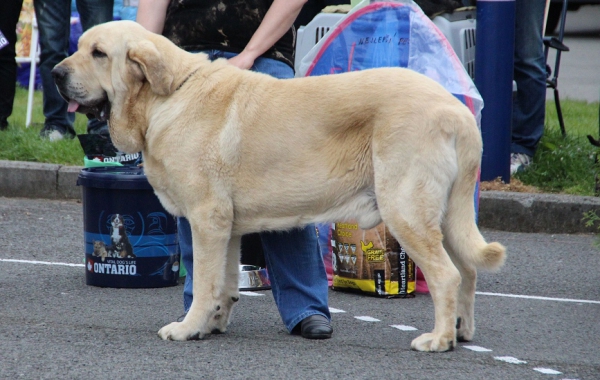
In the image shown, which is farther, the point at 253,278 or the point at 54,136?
the point at 54,136

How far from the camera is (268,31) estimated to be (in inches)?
160

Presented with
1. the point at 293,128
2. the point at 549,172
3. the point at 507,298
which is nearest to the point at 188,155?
the point at 293,128

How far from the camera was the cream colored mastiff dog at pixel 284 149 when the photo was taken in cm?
365

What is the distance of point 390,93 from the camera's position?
3682mm

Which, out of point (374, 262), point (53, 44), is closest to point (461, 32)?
point (374, 262)

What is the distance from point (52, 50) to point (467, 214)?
5583mm

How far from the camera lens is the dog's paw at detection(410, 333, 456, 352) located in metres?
3.74

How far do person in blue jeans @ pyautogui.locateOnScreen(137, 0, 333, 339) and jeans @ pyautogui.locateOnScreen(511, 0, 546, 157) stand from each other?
3.64m

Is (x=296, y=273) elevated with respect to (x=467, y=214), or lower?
lower

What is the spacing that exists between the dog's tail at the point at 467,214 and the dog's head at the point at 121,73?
126 centimetres

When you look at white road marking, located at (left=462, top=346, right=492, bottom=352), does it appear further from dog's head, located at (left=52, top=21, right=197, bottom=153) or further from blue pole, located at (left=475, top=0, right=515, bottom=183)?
blue pole, located at (left=475, top=0, right=515, bottom=183)

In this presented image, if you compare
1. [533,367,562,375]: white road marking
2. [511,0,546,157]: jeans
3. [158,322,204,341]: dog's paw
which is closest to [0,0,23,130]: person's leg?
Result: [511,0,546,157]: jeans

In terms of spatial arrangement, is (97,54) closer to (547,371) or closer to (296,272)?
Result: (296,272)

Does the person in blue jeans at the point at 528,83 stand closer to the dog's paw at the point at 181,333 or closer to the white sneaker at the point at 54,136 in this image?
the white sneaker at the point at 54,136
